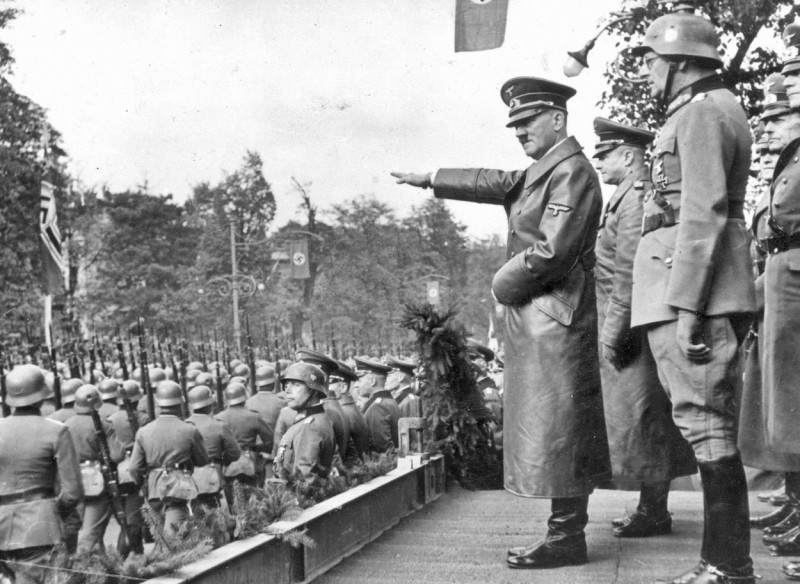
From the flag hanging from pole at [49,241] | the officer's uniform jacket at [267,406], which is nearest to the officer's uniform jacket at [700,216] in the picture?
the officer's uniform jacket at [267,406]

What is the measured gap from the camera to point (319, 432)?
6316 mm

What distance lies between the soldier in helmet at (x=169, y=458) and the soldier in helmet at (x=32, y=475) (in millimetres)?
2200

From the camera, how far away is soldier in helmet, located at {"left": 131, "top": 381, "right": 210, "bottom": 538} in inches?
318

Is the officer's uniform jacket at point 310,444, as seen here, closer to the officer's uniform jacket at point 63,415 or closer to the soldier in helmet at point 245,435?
the soldier in helmet at point 245,435

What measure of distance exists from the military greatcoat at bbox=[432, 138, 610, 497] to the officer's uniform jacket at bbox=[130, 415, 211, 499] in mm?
4692

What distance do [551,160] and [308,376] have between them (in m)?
2.96

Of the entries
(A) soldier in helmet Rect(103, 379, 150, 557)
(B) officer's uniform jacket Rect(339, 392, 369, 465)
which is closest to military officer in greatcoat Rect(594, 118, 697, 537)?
(B) officer's uniform jacket Rect(339, 392, 369, 465)

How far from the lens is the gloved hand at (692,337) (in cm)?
349

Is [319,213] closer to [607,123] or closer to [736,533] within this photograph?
[607,123]

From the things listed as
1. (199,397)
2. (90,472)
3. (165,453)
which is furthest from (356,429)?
(90,472)

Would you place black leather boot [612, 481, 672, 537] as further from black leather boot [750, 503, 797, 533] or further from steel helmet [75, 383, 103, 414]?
steel helmet [75, 383, 103, 414]

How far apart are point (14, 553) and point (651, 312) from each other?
4148 millimetres

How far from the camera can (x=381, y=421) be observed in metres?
8.88

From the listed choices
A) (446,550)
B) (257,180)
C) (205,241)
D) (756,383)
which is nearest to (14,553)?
(446,550)
